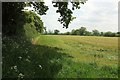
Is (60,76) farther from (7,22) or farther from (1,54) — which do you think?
(7,22)

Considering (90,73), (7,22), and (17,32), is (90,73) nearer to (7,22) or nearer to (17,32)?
(7,22)

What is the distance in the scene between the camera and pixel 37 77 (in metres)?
12.4

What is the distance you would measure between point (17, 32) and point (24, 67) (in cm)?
1773

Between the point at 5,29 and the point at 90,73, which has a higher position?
the point at 5,29

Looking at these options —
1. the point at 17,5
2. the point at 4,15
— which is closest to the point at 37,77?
the point at 4,15

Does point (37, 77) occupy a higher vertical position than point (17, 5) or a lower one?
lower

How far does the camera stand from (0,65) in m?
12.8

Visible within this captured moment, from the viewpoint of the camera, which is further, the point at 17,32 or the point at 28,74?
→ the point at 17,32


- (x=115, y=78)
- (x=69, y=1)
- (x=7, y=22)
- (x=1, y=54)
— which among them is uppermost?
(x=69, y=1)

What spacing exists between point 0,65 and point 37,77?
171 centimetres

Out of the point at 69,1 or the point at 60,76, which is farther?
the point at 69,1

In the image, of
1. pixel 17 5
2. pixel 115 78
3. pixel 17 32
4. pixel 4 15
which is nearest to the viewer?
pixel 115 78

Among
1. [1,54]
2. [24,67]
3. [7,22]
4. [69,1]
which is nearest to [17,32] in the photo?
[7,22]

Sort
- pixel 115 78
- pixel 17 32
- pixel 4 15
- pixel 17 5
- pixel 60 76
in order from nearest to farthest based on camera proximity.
Result: pixel 60 76 → pixel 115 78 → pixel 4 15 → pixel 17 5 → pixel 17 32
